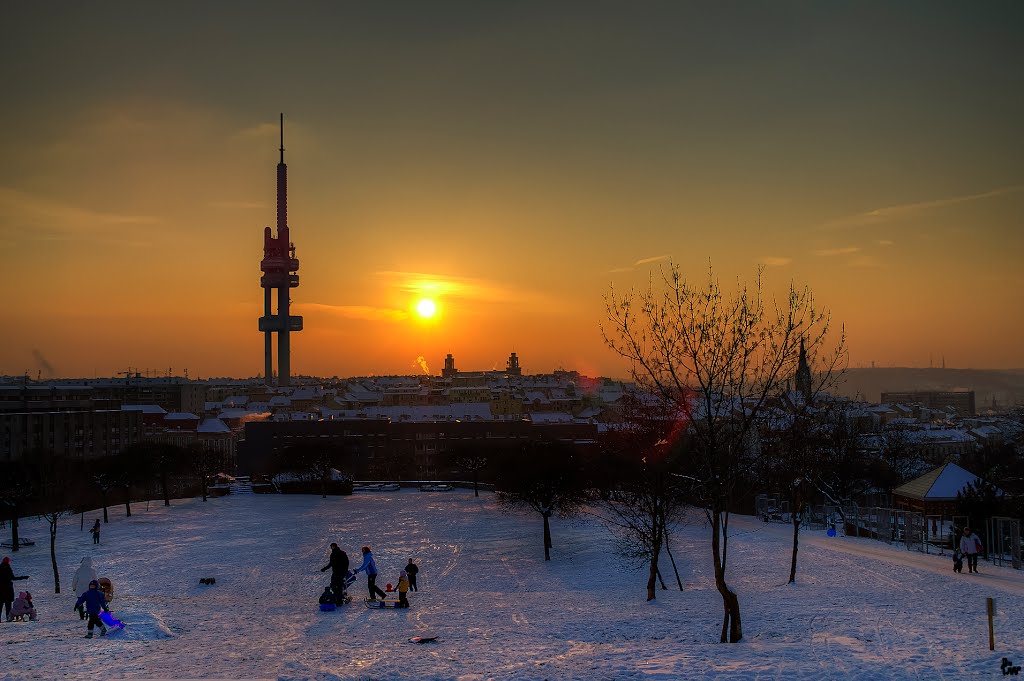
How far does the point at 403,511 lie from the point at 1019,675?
45.3 metres

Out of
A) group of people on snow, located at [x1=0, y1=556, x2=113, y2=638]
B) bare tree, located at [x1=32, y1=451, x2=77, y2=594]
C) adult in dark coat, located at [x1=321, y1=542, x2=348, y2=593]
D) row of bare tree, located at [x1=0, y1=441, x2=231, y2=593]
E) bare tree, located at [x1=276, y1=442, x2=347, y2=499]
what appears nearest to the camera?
group of people on snow, located at [x1=0, y1=556, x2=113, y2=638]

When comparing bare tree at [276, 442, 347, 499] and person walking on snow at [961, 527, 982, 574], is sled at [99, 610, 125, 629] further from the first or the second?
bare tree at [276, 442, 347, 499]

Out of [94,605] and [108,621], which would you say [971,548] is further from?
[94,605]

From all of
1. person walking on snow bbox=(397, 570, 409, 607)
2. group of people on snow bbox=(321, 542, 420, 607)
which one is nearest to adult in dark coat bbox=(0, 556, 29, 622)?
group of people on snow bbox=(321, 542, 420, 607)

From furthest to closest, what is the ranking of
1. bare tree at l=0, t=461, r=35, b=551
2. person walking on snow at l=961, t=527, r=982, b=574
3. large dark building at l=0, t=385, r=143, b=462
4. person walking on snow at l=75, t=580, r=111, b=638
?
large dark building at l=0, t=385, r=143, b=462
bare tree at l=0, t=461, r=35, b=551
person walking on snow at l=961, t=527, r=982, b=574
person walking on snow at l=75, t=580, r=111, b=638

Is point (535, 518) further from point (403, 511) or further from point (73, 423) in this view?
point (73, 423)

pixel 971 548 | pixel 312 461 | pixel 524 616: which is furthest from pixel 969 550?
pixel 312 461

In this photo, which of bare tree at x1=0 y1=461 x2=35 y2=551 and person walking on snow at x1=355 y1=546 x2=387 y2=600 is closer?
person walking on snow at x1=355 y1=546 x2=387 y2=600

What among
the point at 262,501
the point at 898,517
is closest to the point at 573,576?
the point at 898,517

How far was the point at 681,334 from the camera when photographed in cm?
1717

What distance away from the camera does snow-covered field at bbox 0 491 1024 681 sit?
15.1 meters

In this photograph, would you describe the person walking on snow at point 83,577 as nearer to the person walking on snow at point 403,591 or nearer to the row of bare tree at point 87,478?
the person walking on snow at point 403,591

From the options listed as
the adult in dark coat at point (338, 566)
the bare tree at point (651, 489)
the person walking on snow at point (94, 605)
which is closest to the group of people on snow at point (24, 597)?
the person walking on snow at point (94, 605)

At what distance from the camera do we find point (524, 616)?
21.8 meters
